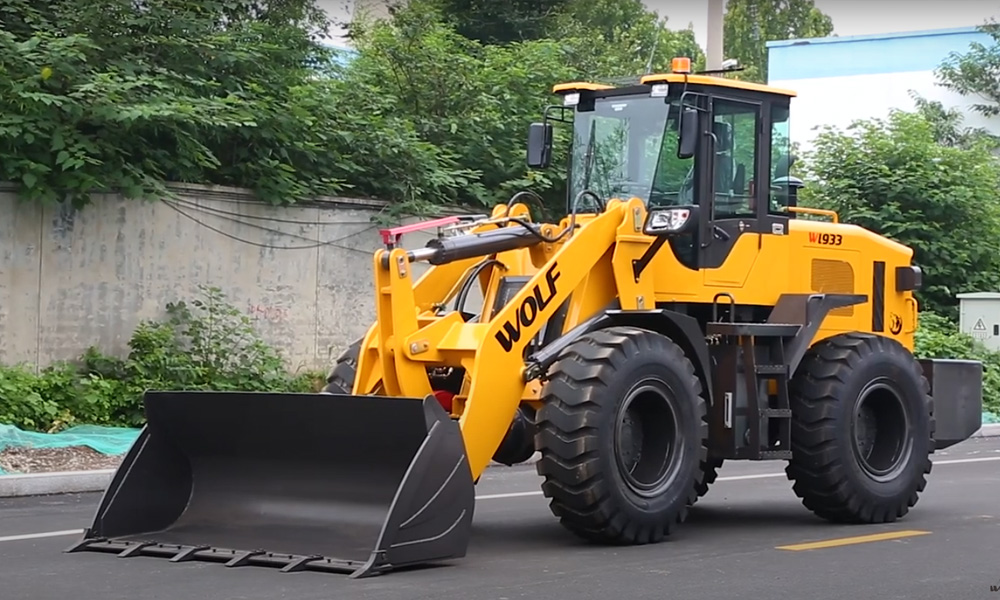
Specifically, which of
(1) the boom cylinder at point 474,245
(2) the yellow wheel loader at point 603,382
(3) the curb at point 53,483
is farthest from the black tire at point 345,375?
(3) the curb at point 53,483

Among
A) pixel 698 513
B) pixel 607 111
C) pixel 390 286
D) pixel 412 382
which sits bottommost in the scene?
pixel 698 513

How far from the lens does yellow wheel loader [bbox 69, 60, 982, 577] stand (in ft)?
29.4

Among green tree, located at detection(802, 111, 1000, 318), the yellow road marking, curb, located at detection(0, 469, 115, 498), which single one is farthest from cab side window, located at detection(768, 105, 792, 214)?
green tree, located at detection(802, 111, 1000, 318)

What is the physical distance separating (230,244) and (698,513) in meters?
7.94

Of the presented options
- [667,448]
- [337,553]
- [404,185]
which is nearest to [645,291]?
[667,448]

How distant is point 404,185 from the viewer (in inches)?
770

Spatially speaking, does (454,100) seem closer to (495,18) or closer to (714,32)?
(714,32)

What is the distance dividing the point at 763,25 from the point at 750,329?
56.6 m

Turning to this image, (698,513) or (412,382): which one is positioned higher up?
(412,382)

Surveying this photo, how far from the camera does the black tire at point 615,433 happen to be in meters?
9.24

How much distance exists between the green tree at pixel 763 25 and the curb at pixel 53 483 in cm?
5289

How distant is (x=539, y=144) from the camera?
A: 11914mm

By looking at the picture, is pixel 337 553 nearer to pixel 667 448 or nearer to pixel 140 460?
pixel 140 460

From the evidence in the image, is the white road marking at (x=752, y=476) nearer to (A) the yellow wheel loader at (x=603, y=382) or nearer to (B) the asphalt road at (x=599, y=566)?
(B) the asphalt road at (x=599, y=566)
